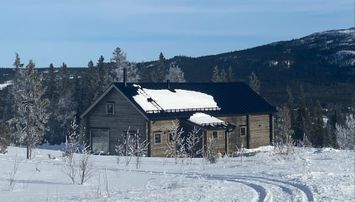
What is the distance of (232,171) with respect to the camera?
20062 mm

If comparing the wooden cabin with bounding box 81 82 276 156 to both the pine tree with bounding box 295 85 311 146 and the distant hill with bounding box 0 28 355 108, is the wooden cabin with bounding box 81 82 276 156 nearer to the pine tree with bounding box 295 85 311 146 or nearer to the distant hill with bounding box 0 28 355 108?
the pine tree with bounding box 295 85 311 146

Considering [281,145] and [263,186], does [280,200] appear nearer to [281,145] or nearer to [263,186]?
[263,186]

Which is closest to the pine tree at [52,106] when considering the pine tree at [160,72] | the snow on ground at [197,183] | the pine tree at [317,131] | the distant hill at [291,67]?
the pine tree at [160,72]

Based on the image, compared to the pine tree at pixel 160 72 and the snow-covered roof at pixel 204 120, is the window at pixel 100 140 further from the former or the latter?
the pine tree at pixel 160 72

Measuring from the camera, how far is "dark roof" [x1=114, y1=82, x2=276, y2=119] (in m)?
40.6

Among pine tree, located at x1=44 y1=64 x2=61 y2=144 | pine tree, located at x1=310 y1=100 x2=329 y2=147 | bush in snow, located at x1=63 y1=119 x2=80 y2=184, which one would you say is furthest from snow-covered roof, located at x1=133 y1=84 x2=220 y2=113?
pine tree, located at x1=310 y1=100 x2=329 y2=147

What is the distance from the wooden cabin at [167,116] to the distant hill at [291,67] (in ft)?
223

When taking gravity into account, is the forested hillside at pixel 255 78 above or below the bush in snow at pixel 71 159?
above

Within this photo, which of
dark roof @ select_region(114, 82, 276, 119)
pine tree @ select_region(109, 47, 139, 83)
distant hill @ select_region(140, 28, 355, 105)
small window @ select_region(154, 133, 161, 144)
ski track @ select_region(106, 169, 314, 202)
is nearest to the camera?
ski track @ select_region(106, 169, 314, 202)

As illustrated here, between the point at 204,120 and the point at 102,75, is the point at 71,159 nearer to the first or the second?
the point at 204,120

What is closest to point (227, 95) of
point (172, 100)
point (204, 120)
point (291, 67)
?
point (204, 120)

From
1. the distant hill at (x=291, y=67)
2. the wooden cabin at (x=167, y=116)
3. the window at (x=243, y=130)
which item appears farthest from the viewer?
the distant hill at (x=291, y=67)

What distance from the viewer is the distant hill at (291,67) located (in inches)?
5038

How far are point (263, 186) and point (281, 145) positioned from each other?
484 inches
